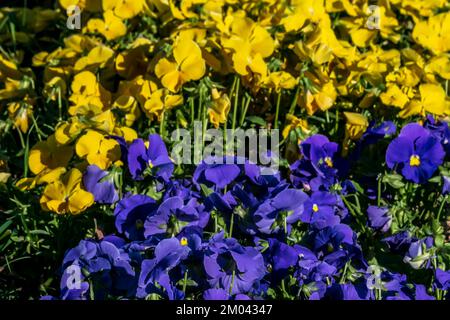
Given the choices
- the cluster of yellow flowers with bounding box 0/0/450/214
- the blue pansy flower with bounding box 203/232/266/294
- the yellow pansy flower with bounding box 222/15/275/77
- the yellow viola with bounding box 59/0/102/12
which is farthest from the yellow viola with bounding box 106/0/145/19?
the blue pansy flower with bounding box 203/232/266/294

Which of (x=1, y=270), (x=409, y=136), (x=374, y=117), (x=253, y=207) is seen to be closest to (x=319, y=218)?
(x=253, y=207)

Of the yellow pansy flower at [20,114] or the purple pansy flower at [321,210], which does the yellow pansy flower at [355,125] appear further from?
the yellow pansy flower at [20,114]

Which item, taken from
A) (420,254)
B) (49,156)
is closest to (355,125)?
(420,254)

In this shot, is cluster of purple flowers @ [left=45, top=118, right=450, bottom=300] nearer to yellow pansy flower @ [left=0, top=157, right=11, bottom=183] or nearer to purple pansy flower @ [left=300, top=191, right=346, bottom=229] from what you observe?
purple pansy flower @ [left=300, top=191, right=346, bottom=229]

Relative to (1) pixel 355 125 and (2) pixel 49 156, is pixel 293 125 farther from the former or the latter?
(2) pixel 49 156

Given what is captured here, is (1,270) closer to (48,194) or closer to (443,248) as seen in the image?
(48,194)

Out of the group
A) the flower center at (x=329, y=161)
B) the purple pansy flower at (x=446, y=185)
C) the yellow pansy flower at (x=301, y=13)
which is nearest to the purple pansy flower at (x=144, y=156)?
the flower center at (x=329, y=161)
